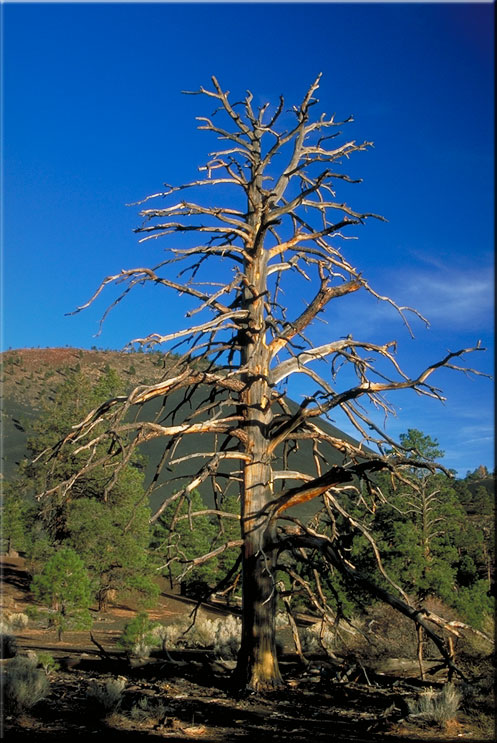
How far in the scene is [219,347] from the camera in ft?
30.1

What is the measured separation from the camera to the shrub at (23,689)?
7125mm

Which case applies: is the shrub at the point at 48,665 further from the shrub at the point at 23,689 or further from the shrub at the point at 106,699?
the shrub at the point at 106,699

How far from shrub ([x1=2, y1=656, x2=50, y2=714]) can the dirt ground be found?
0.39 ft

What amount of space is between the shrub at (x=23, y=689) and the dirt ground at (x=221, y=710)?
12 cm

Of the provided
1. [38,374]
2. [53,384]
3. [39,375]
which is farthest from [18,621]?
[38,374]

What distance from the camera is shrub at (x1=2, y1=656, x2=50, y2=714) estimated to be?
7.12 metres

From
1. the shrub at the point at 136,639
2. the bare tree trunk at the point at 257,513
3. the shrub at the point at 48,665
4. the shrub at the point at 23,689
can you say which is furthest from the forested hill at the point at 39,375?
the bare tree trunk at the point at 257,513

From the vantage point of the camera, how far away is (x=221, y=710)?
7121mm

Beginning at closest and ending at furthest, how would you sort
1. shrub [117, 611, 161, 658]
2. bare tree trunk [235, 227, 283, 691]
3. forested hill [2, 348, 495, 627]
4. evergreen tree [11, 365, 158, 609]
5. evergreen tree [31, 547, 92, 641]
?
bare tree trunk [235, 227, 283, 691]
shrub [117, 611, 161, 658]
evergreen tree [31, 547, 92, 641]
forested hill [2, 348, 495, 627]
evergreen tree [11, 365, 158, 609]

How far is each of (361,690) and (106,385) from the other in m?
24.4

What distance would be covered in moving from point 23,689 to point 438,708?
468 centimetres

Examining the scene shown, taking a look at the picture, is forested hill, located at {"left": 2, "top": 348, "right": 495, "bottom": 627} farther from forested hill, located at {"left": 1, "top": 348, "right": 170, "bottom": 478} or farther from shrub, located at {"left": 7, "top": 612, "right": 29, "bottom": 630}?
forested hill, located at {"left": 1, "top": 348, "right": 170, "bottom": 478}

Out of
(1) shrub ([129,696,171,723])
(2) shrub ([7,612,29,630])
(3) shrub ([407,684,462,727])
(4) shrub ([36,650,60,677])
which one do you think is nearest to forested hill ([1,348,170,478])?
(2) shrub ([7,612,29,630])

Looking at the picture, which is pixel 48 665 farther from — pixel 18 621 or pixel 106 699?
pixel 18 621
